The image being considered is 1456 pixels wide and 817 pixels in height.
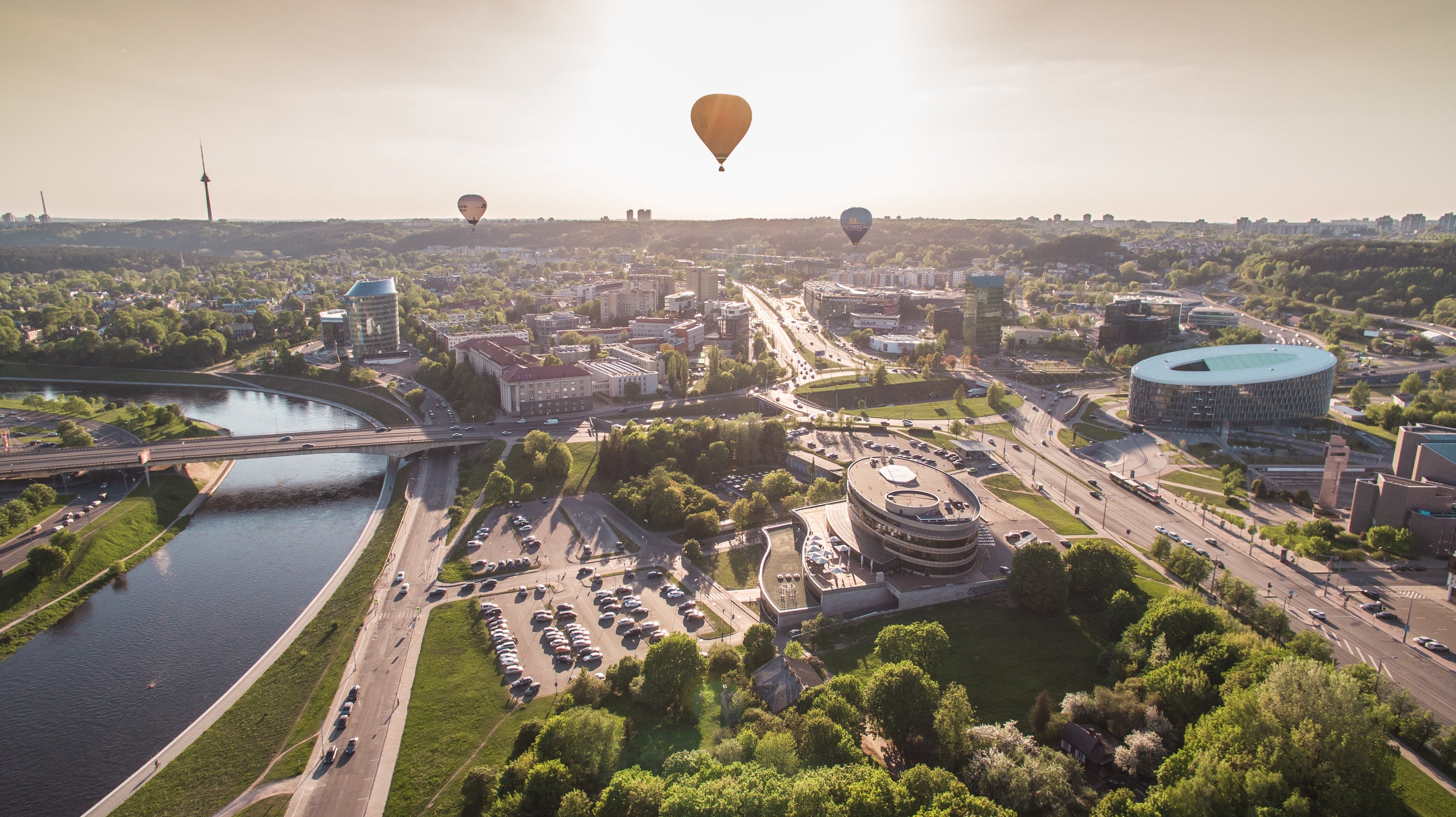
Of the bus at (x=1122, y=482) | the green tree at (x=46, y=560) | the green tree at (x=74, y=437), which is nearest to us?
the green tree at (x=46, y=560)

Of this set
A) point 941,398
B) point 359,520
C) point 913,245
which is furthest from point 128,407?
point 913,245

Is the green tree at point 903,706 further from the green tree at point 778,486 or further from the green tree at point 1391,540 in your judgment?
the green tree at point 1391,540

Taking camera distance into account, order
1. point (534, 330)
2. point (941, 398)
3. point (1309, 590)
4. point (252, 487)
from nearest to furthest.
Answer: point (1309, 590)
point (252, 487)
point (941, 398)
point (534, 330)

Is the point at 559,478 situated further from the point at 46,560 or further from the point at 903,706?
the point at 903,706

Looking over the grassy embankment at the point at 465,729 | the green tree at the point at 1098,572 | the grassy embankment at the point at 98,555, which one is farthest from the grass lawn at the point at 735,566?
the grassy embankment at the point at 98,555

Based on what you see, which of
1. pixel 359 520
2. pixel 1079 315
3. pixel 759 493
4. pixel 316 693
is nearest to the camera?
pixel 316 693

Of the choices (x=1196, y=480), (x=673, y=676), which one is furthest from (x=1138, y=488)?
(x=673, y=676)

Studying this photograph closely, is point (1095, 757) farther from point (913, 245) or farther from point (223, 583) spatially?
point (913, 245)
